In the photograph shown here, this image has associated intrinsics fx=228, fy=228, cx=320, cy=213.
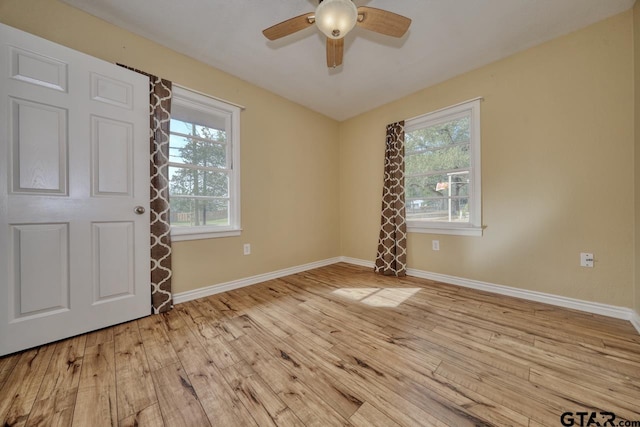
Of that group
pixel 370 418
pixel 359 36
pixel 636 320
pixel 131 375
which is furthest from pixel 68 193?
pixel 636 320

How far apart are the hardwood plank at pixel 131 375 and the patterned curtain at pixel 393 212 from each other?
2.62 m

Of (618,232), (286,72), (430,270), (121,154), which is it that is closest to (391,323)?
(430,270)

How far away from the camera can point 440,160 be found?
2838 millimetres

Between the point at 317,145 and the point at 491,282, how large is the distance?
2842 millimetres

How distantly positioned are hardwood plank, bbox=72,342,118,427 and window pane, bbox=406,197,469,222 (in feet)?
10.2

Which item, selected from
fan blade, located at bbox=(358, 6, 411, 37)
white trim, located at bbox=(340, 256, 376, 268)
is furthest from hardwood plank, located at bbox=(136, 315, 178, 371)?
white trim, located at bbox=(340, 256, 376, 268)

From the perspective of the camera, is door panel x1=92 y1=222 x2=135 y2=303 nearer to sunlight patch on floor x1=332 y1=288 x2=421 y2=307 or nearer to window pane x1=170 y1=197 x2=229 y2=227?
window pane x1=170 y1=197 x2=229 y2=227

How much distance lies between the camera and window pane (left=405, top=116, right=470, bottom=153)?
267cm

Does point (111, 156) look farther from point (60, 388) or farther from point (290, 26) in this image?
point (290, 26)

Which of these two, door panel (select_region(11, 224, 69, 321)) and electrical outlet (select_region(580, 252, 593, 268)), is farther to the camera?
electrical outlet (select_region(580, 252, 593, 268))

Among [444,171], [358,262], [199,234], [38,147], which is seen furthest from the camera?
[358,262]

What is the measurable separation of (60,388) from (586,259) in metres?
3.75

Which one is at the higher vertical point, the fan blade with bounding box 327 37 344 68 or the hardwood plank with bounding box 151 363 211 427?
the fan blade with bounding box 327 37 344 68

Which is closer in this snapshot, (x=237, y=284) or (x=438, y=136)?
(x=237, y=284)
